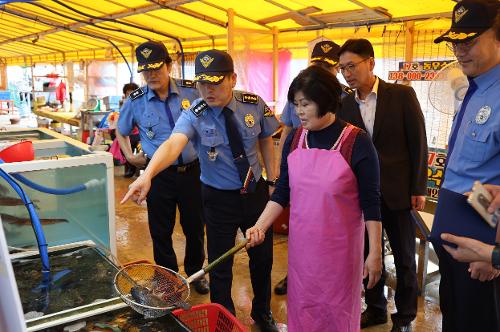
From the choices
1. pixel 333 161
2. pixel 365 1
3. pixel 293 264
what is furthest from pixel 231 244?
pixel 365 1

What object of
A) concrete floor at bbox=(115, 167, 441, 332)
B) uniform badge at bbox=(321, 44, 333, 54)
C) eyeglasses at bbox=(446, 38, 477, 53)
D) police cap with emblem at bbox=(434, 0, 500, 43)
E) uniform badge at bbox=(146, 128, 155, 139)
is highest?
uniform badge at bbox=(321, 44, 333, 54)

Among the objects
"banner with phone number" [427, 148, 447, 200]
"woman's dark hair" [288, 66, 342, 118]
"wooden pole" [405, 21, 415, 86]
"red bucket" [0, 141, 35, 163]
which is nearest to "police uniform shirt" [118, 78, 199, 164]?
"red bucket" [0, 141, 35, 163]

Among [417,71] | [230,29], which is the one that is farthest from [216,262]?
[230,29]

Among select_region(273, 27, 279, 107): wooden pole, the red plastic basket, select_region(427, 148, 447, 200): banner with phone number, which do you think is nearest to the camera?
the red plastic basket

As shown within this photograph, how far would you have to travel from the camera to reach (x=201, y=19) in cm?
591

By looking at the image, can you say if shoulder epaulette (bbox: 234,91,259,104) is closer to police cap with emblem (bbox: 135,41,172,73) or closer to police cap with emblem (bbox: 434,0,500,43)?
police cap with emblem (bbox: 135,41,172,73)

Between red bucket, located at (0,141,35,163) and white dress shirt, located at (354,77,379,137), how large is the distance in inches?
72.1

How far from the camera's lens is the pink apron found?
171 centimetres

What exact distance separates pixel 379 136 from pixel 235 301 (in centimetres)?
161

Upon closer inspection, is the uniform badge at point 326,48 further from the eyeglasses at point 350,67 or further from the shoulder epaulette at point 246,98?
the shoulder epaulette at point 246,98

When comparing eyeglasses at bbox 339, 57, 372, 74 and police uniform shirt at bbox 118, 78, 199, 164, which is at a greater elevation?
eyeglasses at bbox 339, 57, 372, 74

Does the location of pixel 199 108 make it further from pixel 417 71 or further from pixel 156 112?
pixel 417 71

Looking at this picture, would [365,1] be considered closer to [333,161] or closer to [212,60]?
[212,60]

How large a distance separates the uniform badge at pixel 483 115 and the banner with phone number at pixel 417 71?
7.84 ft
